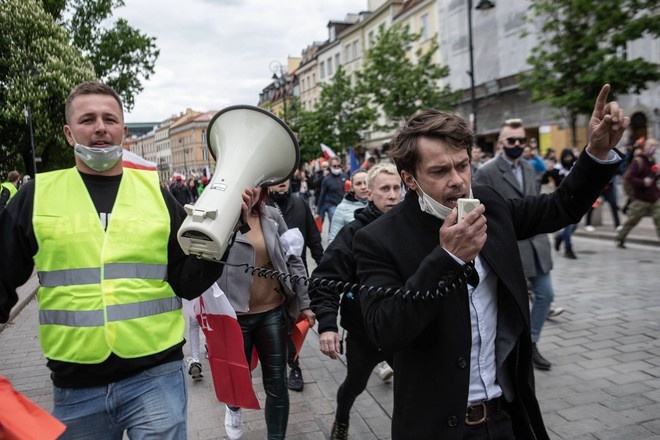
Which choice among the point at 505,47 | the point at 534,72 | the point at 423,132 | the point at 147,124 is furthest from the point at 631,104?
the point at 147,124

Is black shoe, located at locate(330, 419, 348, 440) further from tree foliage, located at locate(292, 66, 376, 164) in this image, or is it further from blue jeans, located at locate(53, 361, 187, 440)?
tree foliage, located at locate(292, 66, 376, 164)

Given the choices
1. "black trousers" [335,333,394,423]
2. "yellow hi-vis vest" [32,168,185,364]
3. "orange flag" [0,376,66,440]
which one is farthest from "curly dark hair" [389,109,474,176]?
"black trousers" [335,333,394,423]

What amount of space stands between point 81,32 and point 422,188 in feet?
94.0

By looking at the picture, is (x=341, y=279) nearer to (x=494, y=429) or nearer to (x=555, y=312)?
(x=494, y=429)

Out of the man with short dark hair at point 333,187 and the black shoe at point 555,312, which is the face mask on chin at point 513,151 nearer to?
the black shoe at point 555,312

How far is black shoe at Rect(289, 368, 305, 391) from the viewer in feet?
15.3

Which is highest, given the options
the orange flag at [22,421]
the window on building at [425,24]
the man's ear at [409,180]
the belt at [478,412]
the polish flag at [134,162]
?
the window on building at [425,24]

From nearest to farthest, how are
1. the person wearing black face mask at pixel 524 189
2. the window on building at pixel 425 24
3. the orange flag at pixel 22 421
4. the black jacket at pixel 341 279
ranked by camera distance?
the orange flag at pixel 22 421 < the black jacket at pixel 341 279 < the person wearing black face mask at pixel 524 189 < the window on building at pixel 425 24

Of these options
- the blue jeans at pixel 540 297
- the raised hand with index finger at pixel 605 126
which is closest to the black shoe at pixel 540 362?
the blue jeans at pixel 540 297

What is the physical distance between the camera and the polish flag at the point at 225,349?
3.16 metres

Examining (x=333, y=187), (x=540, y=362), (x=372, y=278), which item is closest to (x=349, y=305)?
(x=372, y=278)

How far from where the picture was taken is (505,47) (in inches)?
1169

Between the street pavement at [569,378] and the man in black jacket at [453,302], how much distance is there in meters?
1.90

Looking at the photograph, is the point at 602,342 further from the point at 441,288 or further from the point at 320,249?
the point at 441,288
